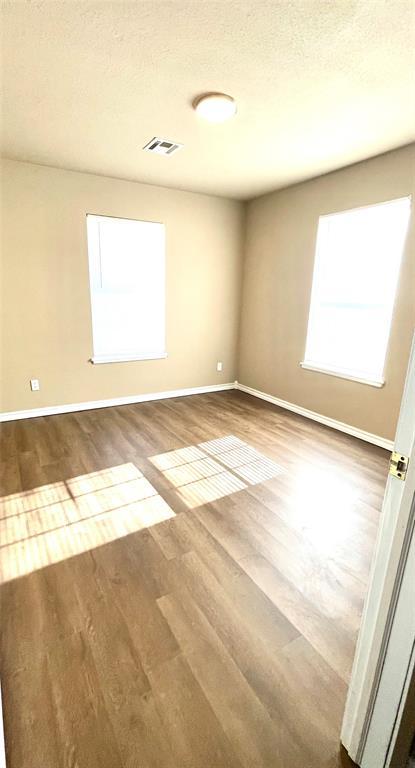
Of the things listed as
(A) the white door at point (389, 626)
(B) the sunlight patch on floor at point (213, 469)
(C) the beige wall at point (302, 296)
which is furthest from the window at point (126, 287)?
(A) the white door at point (389, 626)

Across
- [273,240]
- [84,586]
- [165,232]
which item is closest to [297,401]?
[273,240]

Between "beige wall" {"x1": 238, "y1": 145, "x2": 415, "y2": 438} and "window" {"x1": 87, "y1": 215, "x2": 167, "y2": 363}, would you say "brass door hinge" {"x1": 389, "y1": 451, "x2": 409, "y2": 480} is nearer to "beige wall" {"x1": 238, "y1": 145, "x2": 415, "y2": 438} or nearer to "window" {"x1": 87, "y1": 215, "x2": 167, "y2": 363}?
"beige wall" {"x1": 238, "y1": 145, "x2": 415, "y2": 438}

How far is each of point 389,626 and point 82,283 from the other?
3.81m

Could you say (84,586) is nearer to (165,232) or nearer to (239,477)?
(239,477)

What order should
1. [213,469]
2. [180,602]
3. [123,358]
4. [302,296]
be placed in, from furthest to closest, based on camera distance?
[123,358], [302,296], [213,469], [180,602]

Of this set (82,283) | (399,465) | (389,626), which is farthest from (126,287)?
(389,626)

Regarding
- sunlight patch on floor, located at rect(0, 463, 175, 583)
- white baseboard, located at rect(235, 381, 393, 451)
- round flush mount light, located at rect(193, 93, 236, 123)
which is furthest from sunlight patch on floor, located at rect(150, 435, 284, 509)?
→ round flush mount light, located at rect(193, 93, 236, 123)

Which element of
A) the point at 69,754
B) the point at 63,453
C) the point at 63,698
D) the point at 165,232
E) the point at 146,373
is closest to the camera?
the point at 69,754

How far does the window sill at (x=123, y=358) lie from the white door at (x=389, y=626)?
361 centimetres

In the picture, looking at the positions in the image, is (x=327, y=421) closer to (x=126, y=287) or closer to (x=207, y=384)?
(x=207, y=384)

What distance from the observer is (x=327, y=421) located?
145 inches

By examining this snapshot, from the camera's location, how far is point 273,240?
13.6ft

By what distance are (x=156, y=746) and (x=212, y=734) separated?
180mm

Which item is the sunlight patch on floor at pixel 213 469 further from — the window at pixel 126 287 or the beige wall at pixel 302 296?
the window at pixel 126 287
